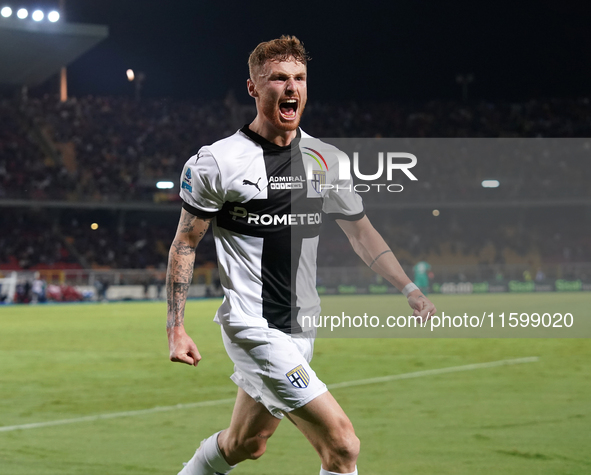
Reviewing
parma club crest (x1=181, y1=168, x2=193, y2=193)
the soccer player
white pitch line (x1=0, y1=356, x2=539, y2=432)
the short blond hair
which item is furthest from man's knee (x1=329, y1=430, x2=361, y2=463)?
white pitch line (x1=0, y1=356, x2=539, y2=432)

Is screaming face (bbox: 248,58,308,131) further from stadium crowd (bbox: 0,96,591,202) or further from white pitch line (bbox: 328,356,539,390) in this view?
stadium crowd (bbox: 0,96,591,202)

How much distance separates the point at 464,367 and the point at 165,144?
137 feet

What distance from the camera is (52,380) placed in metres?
11.4

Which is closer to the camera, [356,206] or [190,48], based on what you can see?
[356,206]

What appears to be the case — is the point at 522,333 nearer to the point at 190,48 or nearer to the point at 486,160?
the point at 486,160

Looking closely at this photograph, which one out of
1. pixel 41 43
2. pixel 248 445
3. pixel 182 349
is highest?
pixel 41 43

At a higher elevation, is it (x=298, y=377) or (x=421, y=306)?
(x=421, y=306)

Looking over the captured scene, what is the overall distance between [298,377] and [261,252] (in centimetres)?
71

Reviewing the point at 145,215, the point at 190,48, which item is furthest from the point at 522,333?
the point at 190,48

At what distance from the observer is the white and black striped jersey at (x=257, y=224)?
4.19 m

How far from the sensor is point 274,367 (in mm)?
4051

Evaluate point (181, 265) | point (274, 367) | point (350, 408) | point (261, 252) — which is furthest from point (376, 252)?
point (350, 408)

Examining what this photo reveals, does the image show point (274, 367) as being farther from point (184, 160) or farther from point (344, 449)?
point (184, 160)

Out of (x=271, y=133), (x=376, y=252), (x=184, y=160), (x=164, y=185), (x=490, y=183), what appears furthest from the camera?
(x=184, y=160)
